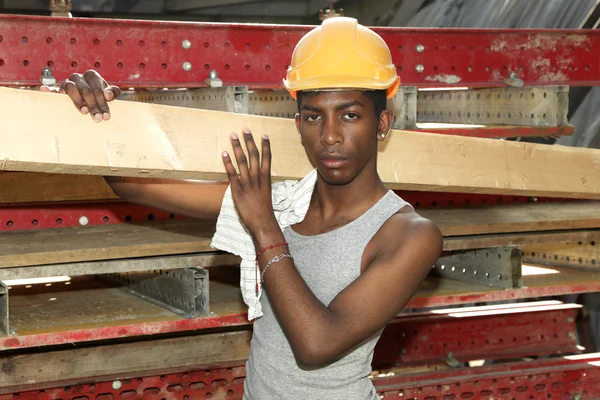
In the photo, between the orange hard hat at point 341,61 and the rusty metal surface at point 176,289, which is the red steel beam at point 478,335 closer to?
the rusty metal surface at point 176,289

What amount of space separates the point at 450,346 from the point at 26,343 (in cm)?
261

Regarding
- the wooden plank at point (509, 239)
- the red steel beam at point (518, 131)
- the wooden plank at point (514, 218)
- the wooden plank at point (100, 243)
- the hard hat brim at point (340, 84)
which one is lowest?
the wooden plank at point (509, 239)

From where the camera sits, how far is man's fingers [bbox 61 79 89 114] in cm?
222

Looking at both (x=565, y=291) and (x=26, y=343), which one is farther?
(x=565, y=291)

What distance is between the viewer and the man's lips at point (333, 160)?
2293 millimetres

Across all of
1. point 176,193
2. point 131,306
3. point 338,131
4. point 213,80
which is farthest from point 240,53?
point 338,131

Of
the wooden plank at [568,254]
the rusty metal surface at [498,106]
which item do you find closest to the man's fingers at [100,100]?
the wooden plank at [568,254]

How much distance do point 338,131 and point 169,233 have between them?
1.73 metres

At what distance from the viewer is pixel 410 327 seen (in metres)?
4.90

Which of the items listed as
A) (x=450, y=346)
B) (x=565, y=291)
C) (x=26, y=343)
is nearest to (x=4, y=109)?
(x=26, y=343)

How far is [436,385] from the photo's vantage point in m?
4.29

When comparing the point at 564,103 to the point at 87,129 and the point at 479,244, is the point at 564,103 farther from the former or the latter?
the point at 87,129

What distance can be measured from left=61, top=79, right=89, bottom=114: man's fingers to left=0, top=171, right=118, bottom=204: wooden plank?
170cm

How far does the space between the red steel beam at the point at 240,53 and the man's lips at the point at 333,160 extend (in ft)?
6.31
